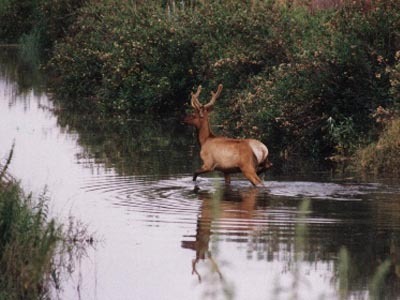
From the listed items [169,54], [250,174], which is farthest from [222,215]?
[169,54]

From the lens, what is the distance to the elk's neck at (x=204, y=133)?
18.5m

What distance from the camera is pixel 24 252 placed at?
1056 centimetres

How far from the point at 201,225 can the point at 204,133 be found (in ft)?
13.8

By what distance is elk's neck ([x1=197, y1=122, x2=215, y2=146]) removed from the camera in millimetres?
18500

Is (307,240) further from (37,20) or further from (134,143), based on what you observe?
(37,20)

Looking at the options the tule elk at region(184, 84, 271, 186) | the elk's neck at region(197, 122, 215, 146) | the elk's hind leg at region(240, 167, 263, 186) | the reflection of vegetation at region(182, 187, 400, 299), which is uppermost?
the elk's neck at region(197, 122, 215, 146)

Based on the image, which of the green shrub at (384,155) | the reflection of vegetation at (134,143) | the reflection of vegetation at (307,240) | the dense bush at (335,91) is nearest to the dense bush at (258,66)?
the dense bush at (335,91)

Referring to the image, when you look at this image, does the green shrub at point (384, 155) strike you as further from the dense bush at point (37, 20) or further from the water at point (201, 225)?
the dense bush at point (37, 20)

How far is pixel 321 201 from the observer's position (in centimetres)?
1653

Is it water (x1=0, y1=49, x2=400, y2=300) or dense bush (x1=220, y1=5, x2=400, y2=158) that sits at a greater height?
dense bush (x1=220, y1=5, x2=400, y2=158)

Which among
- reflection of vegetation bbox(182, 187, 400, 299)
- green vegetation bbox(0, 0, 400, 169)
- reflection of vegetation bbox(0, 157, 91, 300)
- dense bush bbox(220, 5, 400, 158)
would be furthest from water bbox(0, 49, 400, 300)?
green vegetation bbox(0, 0, 400, 169)

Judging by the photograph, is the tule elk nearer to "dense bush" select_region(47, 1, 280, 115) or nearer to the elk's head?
the elk's head

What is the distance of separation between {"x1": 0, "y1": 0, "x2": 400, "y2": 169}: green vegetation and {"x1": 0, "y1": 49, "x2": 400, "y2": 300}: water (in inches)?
73.5

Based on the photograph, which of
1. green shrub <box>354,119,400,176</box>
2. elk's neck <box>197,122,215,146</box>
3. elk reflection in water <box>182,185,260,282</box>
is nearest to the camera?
elk reflection in water <box>182,185,260,282</box>
